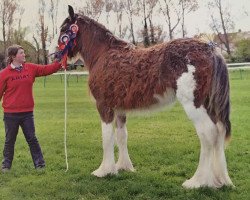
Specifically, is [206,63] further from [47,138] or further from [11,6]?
[11,6]

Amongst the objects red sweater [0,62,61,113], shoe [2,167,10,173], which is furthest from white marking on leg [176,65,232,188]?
shoe [2,167,10,173]

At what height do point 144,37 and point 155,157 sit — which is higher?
point 144,37

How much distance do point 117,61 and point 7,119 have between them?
2126mm

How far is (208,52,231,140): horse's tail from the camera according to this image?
19.8 ft

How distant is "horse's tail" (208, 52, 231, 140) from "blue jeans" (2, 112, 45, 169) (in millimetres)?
3115

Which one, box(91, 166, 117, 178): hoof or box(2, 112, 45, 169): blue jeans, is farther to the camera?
box(2, 112, 45, 169): blue jeans

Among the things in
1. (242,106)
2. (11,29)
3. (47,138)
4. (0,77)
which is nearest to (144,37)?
(11,29)

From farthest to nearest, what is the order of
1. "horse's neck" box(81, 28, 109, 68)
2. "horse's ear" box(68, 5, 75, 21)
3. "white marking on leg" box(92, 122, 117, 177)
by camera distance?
"horse's neck" box(81, 28, 109, 68), "horse's ear" box(68, 5, 75, 21), "white marking on leg" box(92, 122, 117, 177)

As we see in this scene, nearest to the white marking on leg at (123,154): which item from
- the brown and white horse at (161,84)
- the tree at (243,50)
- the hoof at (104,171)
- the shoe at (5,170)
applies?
the brown and white horse at (161,84)

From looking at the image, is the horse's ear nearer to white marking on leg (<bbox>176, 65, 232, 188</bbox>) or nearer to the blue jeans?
the blue jeans

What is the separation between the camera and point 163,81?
6.32 meters

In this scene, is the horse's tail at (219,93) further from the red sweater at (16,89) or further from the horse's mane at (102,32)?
the red sweater at (16,89)

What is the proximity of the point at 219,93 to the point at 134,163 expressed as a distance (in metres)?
2.58

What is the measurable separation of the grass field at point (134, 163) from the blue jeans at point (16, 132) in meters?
0.22
